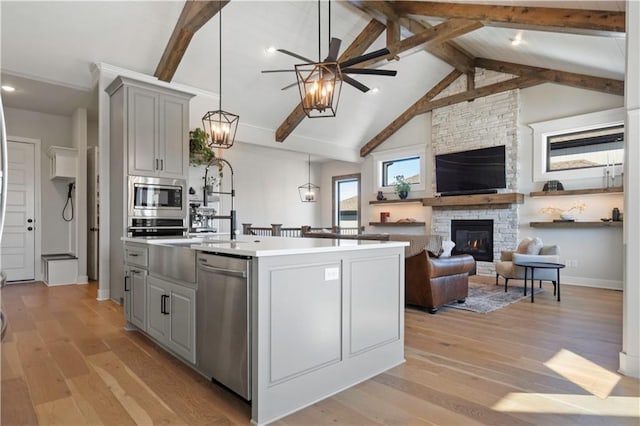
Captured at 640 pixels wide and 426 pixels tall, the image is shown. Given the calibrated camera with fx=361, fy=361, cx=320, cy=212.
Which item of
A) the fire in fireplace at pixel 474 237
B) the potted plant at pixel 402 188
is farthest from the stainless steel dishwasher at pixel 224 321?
the potted plant at pixel 402 188

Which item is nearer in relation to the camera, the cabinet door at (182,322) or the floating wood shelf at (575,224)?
the cabinet door at (182,322)

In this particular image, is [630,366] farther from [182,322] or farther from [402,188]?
[402,188]

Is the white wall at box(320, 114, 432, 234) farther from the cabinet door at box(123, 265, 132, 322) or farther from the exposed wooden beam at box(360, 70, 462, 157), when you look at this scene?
the cabinet door at box(123, 265, 132, 322)

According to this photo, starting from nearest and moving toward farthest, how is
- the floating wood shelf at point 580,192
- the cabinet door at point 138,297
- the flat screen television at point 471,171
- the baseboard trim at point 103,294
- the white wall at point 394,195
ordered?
1. the cabinet door at point 138,297
2. the baseboard trim at point 103,294
3. the floating wood shelf at point 580,192
4. the flat screen television at point 471,171
5. the white wall at point 394,195

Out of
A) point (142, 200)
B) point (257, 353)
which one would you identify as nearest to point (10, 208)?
point (142, 200)

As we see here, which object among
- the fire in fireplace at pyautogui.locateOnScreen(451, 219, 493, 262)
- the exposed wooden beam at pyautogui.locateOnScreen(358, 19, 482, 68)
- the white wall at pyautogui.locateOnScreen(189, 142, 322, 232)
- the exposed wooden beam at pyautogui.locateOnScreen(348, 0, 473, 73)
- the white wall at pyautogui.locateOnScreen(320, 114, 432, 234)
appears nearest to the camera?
the exposed wooden beam at pyautogui.locateOnScreen(358, 19, 482, 68)

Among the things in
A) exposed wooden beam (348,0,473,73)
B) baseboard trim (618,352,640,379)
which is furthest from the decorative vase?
baseboard trim (618,352,640,379)

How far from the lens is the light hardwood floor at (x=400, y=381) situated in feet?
6.64

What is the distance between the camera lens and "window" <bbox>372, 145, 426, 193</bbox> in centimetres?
877

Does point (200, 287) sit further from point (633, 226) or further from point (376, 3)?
point (376, 3)

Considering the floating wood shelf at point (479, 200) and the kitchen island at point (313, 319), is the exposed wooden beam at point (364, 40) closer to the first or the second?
the floating wood shelf at point (479, 200)

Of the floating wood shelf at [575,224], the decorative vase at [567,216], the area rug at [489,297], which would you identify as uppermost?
the decorative vase at [567,216]

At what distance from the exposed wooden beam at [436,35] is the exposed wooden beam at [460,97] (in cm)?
238

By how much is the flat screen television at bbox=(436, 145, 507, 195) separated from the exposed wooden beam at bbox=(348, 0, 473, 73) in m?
1.81
